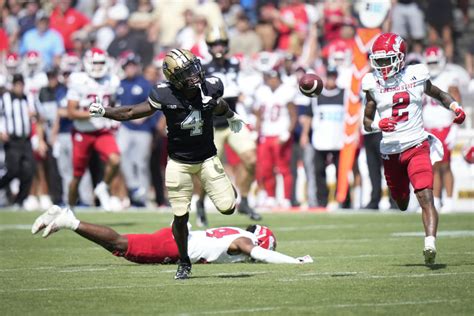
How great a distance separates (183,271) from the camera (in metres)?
8.69

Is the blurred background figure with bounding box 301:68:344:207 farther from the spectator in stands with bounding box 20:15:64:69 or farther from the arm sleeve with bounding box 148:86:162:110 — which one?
the arm sleeve with bounding box 148:86:162:110

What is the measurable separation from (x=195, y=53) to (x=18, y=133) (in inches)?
126

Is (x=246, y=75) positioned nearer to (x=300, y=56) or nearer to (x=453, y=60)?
(x=300, y=56)

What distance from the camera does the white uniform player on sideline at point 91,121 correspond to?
48.2 ft

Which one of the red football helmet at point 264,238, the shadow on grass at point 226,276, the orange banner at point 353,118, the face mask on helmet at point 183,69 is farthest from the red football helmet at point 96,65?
the shadow on grass at point 226,276

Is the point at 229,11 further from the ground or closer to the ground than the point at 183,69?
further from the ground

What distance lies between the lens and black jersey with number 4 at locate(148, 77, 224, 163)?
8.77 m

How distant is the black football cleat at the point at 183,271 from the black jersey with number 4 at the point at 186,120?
2.64 feet

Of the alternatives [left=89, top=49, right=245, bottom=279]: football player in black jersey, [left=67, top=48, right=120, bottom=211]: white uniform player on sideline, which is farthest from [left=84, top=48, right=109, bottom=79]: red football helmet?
[left=89, top=49, right=245, bottom=279]: football player in black jersey

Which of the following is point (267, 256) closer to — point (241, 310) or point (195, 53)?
point (241, 310)

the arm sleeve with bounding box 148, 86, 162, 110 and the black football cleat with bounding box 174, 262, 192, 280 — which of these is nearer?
the black football cleat with bounding box 174, 262, 192, 280

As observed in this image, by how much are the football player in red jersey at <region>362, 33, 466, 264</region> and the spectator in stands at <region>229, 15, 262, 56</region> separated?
9850 mm

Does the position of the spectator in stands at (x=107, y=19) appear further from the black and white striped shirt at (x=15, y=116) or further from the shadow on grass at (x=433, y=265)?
the shadow on grass at (x=433, y=265)

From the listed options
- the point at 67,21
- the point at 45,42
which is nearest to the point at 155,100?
the point at 45,42
